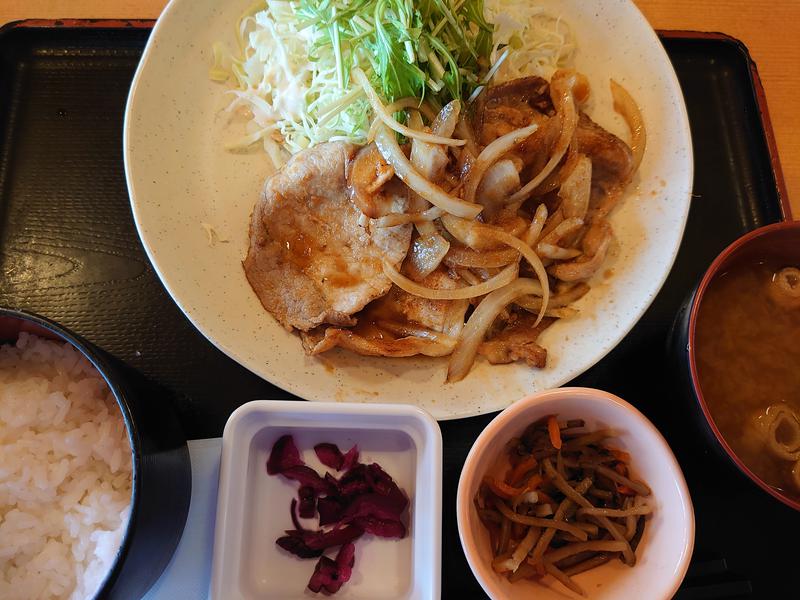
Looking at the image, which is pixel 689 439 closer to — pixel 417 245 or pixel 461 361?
pixel 461 361

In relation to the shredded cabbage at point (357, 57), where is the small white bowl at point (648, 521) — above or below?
below

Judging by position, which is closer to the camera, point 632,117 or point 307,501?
point 307,501

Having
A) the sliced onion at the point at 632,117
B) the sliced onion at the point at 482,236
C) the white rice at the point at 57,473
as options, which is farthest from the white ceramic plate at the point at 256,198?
the white rice at the point at 57,473

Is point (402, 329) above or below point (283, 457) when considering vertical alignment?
above

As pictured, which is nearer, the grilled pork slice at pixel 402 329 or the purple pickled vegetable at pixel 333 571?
the purple pickled vegetable at pixel 333 571

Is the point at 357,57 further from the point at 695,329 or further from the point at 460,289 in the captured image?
the point at 695,329

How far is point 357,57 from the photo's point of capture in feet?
6.47

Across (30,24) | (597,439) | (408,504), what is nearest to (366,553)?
(408,504)

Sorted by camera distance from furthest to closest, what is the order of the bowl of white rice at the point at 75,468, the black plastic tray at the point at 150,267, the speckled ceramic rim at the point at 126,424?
1. the black plastic tray at the point at 150,267
2. the bowl of white rice at the point at 75,468
3. the speckled ceramic rim at the point at 126,424

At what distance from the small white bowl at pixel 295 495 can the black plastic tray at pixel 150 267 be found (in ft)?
0.60

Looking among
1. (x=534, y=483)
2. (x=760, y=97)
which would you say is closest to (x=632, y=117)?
(x=760, y=97)

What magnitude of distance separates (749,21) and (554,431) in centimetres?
211

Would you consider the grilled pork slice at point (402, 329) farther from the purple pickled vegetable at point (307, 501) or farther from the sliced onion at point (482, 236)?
the purple pickled vegetable at point (307, 501)

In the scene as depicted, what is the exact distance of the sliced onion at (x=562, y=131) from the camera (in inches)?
75.4
